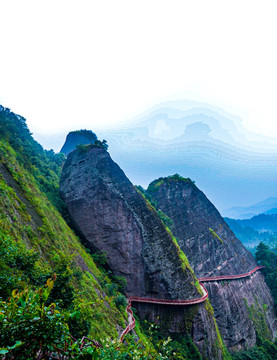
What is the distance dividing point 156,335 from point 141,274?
5703 mm

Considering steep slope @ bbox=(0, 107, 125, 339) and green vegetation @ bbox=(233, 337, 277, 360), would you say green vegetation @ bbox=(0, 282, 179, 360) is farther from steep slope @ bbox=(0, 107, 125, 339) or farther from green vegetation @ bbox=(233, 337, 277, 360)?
green vegetation @ bbox=(233, 337, 277, 360)

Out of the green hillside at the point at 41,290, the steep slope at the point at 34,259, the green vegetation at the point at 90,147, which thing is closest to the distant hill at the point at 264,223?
the green vegetation at the point at 90,147

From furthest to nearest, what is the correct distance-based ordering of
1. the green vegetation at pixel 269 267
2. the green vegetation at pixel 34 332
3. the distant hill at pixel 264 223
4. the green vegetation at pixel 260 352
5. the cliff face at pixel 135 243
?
the distant hill at pixel 264 223
the green vegetation at pixel 269 267
the green vegetation at pixel 260 352
the cliff face at pixel 135 243
the green vegetation at pixel 34 332

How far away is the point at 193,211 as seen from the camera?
41844mm

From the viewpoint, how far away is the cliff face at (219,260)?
3005 cm

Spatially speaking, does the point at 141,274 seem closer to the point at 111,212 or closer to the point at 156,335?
the point at 156,335

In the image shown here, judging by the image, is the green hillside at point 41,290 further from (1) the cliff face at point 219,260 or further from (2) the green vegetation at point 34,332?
(1) the cliff face at point 219,260

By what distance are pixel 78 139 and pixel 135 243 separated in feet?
171

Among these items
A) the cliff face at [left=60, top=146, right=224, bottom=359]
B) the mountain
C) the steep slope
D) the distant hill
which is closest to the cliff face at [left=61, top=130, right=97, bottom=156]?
the cliff face at [left=60, top=146, right=224, bottom=359]

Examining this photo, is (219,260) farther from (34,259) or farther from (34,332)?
(34,332)

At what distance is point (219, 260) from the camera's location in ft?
121

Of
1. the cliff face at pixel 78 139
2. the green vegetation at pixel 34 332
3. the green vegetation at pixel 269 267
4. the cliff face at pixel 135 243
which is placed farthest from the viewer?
the cliff face at pixel 78 139

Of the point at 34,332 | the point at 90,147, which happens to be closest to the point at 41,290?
the point at 34,332

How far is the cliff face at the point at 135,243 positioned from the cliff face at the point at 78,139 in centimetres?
3848
